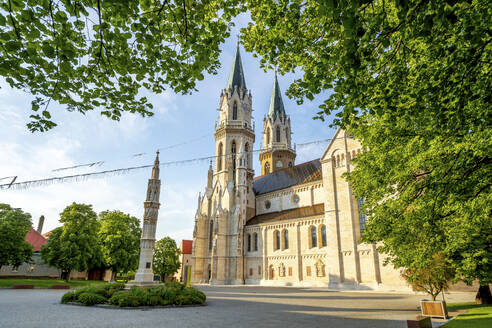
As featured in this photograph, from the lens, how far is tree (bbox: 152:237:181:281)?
56.1m

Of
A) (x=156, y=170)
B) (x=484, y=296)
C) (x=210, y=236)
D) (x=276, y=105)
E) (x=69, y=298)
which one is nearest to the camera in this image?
(x=69, y=298)

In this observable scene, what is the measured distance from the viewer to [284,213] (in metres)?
42.9

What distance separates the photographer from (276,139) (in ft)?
219

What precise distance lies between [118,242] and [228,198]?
1728 cm

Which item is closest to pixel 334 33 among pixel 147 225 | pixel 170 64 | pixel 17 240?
pixel 170 64

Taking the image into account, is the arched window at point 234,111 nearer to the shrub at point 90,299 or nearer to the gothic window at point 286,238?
the gothic window at point 286,238

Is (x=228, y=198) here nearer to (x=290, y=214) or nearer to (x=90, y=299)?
(x=290, y=214)

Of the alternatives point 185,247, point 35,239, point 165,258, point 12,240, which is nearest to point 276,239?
point 165,258

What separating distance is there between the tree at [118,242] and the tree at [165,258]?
1284 cm

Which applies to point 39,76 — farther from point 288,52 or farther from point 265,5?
point 288,52

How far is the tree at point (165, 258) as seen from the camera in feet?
184

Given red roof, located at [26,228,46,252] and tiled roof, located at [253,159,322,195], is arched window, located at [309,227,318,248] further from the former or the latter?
red roof, located at [26,228,46,252]

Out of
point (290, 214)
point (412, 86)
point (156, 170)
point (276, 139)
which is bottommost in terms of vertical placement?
point (412, 86)

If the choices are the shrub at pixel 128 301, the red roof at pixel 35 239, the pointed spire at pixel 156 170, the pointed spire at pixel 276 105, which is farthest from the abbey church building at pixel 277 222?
the red roof at pixel 35 239
